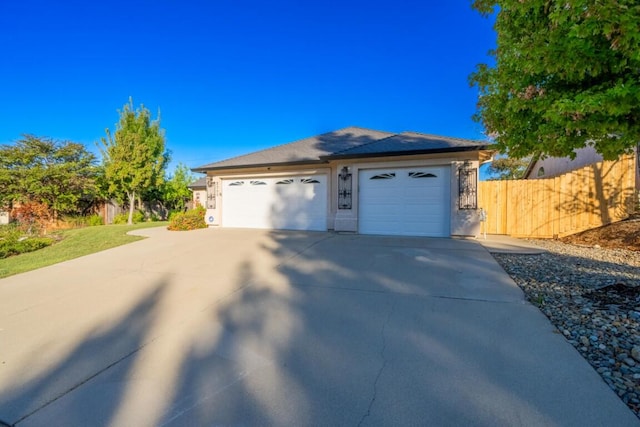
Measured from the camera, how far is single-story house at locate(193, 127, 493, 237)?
9.48 metres

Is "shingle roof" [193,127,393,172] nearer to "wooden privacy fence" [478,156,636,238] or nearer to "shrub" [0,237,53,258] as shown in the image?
"wooden privacy fence" [478,156,636,238]

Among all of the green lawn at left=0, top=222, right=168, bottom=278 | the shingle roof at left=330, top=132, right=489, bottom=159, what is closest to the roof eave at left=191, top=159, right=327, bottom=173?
the shingle roof at left=330, top=132, right=489, bottom=159

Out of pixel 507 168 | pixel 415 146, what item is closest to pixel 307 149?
pixel 415 146

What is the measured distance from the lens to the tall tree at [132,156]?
1778 centimetres

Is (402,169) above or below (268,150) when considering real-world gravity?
below

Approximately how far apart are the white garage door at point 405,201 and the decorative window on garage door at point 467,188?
394 mm

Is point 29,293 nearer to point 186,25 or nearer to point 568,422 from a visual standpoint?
point 568,422

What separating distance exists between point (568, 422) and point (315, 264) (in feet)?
15.4

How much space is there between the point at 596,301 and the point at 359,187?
7397 mm

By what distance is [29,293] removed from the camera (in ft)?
16.8

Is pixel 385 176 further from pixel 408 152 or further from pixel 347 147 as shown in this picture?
pixel 347 147

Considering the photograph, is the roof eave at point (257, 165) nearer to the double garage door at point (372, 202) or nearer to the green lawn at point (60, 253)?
the double garage door at point (372, 202)

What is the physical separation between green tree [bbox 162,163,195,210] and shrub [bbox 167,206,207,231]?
11.2m

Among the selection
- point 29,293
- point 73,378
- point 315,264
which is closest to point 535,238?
point 315,264
